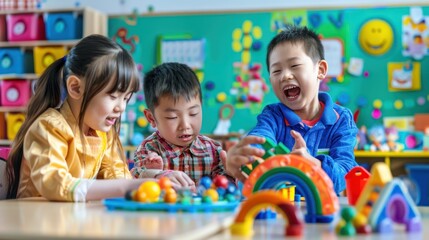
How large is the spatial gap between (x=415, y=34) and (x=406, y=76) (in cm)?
31

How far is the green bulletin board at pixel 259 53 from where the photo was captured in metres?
4.60

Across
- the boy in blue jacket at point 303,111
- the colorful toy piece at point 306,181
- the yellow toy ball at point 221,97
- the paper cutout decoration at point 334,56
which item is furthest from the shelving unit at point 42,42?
the colorful toy piece at point 306,181

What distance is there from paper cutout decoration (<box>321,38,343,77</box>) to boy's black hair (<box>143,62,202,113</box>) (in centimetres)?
294

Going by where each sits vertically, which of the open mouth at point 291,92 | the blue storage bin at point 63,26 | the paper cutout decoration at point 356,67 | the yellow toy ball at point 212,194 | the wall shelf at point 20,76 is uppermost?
the blue storage bin at point 63,26

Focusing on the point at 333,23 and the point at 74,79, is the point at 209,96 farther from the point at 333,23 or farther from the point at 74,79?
the point at 74,79

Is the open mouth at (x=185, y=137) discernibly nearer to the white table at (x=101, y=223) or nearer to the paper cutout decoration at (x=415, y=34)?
→ the white table at (x=101, y=223)

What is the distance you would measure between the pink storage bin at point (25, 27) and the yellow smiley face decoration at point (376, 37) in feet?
8.47

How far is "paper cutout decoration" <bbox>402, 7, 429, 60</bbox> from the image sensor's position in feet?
14.9

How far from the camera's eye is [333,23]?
185 inches

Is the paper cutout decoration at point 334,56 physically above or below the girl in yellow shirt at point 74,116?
above

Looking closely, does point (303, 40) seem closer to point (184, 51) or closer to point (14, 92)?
point (184, 51)

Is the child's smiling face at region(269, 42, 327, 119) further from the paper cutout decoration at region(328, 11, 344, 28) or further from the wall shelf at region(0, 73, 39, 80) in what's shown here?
the wall shelf at region(0, 73, 39, 80)

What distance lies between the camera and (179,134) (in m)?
1.77

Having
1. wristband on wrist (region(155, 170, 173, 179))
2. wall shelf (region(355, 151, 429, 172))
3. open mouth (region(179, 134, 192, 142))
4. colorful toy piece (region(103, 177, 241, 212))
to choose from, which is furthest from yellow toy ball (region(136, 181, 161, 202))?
wall shelf (region(355, 151, 429, 172))
